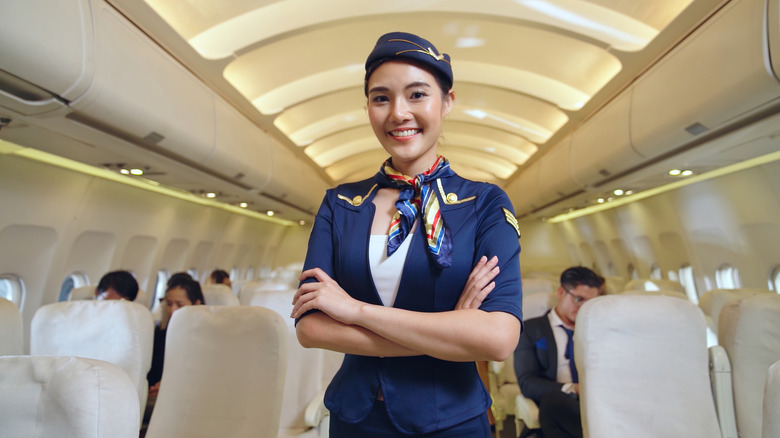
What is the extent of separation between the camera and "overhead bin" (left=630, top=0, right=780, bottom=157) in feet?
9.30

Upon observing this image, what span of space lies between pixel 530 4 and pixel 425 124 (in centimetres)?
403

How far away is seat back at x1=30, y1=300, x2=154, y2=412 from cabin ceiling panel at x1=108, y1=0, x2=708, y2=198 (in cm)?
230

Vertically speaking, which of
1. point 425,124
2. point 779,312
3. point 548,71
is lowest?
point 779,312

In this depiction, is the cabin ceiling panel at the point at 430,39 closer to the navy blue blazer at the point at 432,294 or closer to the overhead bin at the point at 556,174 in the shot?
the overhead bin at the point at 556,174

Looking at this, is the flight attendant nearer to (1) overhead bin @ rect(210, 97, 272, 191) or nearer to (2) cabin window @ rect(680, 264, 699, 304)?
(1) overhead bin @ rect(210, 97, 272, 191)

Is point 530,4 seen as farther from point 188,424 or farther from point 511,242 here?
point 188,424

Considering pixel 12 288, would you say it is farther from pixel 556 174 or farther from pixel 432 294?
pixel 556 174

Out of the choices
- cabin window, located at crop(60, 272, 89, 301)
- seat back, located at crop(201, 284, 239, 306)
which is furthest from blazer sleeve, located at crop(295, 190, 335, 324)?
cabin window, located at crop(60, 272, 89, 301)

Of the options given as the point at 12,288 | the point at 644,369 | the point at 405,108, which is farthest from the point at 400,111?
the point at 12,288

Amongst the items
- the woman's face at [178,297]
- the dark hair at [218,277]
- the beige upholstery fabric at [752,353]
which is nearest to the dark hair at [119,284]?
the woman's face at [178,297]

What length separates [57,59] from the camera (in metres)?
Answer: 2.65

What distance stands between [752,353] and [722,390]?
0.89 ft

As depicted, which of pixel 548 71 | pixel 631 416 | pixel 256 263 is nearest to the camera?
pixel 631 416

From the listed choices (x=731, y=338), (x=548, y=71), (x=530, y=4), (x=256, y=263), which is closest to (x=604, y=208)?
(x=548, y=71)
